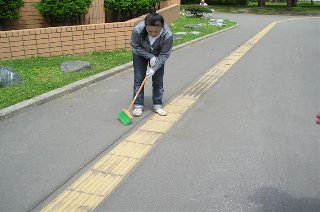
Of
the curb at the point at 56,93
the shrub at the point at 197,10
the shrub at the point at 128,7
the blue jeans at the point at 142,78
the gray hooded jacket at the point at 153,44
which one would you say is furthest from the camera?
the shrub at the point at 197,10

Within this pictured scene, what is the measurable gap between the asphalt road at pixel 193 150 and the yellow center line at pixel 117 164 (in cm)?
9

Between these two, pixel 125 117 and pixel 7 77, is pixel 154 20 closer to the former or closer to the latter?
pixel 125 117

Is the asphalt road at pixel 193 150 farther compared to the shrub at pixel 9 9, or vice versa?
the shrub at pixel 9 9

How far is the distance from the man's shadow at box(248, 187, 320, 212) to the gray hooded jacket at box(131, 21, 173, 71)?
2.24m

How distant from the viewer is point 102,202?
10.3ft

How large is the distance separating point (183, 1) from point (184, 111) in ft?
108

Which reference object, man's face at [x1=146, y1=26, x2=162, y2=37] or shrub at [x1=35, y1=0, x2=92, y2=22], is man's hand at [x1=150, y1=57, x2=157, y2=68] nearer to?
Answer: man's face at [x1=146, y1=26, x2=162, y2=37]

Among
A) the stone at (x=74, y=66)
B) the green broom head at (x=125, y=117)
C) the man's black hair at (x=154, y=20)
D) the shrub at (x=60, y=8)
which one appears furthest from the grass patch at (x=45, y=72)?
the man's black hair at (x=154, y=20)

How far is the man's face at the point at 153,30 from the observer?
15.1ft

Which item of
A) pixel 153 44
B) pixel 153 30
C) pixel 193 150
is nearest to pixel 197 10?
pixel 153 44

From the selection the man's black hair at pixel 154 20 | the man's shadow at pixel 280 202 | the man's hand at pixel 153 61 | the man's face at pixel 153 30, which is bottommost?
the man's shadow at pixel 280 202

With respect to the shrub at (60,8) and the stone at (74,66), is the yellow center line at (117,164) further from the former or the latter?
the shrub at (60,8)

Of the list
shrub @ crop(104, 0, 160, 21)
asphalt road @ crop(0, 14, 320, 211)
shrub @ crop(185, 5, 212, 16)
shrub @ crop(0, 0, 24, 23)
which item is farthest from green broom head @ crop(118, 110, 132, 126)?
shrub @ crop(185, 5, 212, 16)

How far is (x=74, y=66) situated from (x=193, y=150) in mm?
3797
